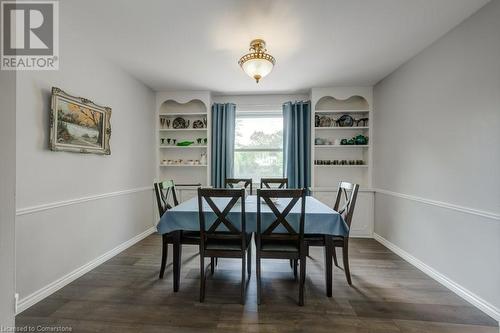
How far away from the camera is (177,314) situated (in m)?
1.87

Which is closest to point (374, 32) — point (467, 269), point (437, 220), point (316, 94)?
point (316, 94)

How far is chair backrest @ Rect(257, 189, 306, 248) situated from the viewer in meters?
1.88

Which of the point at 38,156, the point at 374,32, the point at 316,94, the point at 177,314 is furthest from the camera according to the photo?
the point at 316,94

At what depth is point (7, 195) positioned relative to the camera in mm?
780

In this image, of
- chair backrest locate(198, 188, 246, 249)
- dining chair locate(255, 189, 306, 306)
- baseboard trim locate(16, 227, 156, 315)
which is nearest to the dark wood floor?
baseboard trim locate(16, 227, 156, 315)

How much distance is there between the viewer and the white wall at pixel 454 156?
186 centimetres

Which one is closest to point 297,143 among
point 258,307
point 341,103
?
point 341,103

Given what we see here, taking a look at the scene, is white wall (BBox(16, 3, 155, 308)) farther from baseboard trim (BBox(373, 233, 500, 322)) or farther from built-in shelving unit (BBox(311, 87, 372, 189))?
baseboard trim (BBox(373, 233, 500, 322))

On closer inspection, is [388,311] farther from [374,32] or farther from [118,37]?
[118,37]

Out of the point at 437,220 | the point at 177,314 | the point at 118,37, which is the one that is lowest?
the point at 177,314

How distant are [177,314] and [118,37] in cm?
276

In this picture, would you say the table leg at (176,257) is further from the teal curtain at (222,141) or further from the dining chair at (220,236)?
the teal curtain at (222,141)

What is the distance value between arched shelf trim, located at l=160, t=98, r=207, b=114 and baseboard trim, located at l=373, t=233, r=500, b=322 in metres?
3.89

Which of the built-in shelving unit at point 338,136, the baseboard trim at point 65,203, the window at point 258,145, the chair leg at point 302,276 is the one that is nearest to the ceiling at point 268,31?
the built-in shelving unit at point 338,136
